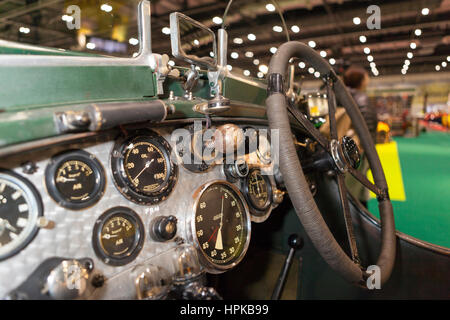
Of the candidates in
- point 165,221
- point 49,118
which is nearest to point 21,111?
point 49,118

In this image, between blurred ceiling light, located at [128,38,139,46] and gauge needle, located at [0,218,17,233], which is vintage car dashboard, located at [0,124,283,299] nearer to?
gauge needle, located at [0,218,17,233]

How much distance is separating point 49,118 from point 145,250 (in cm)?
50

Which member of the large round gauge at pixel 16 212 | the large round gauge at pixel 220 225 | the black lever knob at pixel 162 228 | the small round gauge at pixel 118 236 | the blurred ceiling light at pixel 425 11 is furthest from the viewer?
the blurred ceiling light at pixel 425 11

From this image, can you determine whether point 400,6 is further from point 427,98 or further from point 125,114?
point 427,98

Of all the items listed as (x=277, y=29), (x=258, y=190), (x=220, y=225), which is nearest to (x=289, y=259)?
(x=258, y=190)

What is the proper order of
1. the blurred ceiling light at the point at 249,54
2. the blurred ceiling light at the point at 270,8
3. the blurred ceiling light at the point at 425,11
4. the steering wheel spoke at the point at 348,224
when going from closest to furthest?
the steering wheel spoke at the point at 348,224, the blurred ceiling light at the point at 249,54, the blurred ceiling light at the point at 270,8, the blurred ceiling light at the point at 425,11

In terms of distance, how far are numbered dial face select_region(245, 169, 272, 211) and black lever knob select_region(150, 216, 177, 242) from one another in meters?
0.44

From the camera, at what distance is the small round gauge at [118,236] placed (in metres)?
0.88

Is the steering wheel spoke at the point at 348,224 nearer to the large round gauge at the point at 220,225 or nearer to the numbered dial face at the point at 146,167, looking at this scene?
the large round gauge at the point at 220,225

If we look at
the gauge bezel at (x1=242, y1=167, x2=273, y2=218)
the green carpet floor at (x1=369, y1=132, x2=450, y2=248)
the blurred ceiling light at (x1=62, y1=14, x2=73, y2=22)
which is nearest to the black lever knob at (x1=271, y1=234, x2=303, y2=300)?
the gauge bezel at (x1=242, y1=167, x2=273, y2=218)

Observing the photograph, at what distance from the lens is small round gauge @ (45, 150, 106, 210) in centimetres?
80

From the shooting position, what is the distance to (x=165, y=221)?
1013 mm

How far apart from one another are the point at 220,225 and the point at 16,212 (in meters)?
0.69

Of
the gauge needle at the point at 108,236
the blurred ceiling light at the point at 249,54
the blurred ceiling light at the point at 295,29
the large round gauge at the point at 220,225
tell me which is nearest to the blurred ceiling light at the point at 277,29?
the blurred ceiling light at the point at 295,29
